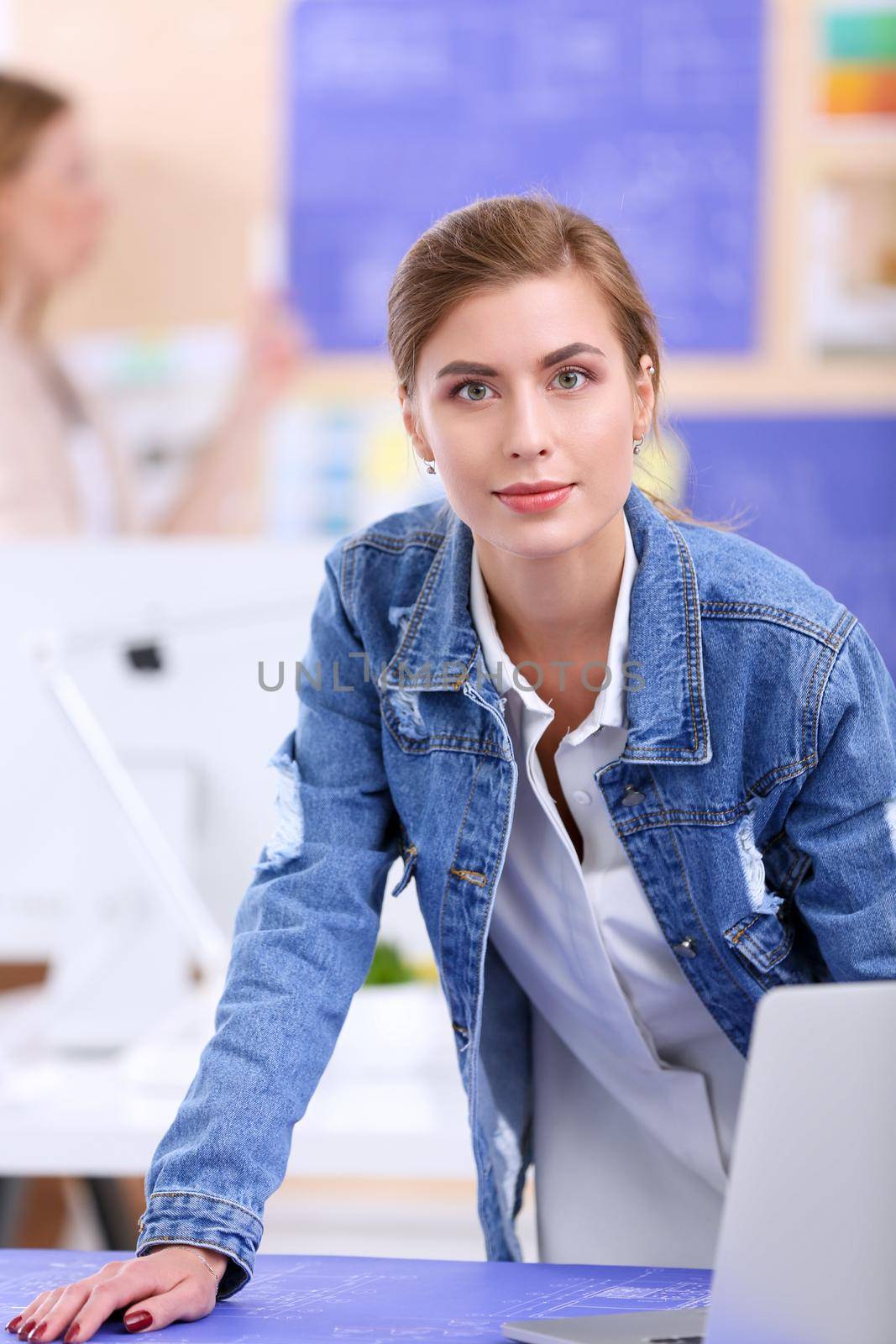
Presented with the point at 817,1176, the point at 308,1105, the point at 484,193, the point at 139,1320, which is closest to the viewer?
the point at 817,1176

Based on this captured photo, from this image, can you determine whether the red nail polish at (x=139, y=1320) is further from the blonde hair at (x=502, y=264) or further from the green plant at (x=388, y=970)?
the green plant at (x=388, y=970)

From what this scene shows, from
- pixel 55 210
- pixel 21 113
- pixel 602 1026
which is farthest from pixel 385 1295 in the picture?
pixel 21 113

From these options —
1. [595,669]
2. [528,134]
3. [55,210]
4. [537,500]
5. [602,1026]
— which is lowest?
[602,1026]

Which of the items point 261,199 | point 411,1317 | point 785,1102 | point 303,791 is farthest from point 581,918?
point 261,199

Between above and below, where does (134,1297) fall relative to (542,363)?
below

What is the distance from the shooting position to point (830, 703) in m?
1.05

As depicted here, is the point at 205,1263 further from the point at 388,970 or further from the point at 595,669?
the point at 388,970

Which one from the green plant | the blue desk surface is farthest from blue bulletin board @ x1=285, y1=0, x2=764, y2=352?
the blue desk surface

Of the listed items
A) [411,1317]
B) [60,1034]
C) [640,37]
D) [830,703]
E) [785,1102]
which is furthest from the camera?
[640,37]

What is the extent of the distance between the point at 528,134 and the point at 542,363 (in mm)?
2413

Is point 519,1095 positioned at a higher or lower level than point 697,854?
lower

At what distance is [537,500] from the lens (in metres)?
1.04

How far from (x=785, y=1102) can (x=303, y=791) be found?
1.87ft

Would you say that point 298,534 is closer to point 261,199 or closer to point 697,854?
point 261,199
